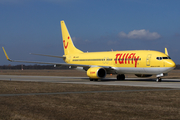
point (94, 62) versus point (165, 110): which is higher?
point (94, 62)

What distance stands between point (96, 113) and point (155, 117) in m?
2.55

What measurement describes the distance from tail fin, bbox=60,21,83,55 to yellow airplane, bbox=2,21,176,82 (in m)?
1.62

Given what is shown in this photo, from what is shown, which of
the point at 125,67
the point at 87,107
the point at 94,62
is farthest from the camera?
the point at 94,62

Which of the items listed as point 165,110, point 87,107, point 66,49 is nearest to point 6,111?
point 87,107

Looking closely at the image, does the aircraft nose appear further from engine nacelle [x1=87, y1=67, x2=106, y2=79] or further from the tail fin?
the tail fin

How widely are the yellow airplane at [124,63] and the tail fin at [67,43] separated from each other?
1.62 m

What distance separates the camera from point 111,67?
39250 millimetres

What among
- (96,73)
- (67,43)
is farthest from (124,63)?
(67,43)

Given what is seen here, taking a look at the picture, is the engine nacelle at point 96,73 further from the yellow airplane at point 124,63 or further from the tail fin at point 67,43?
the tail fin at point 67,43

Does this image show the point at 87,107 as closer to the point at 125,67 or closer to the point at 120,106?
the point at 120,106

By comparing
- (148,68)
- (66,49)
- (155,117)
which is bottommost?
(155,117)

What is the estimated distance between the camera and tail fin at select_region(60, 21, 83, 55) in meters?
49.1

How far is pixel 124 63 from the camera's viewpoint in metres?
37.5

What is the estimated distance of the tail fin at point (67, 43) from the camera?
49.1m
